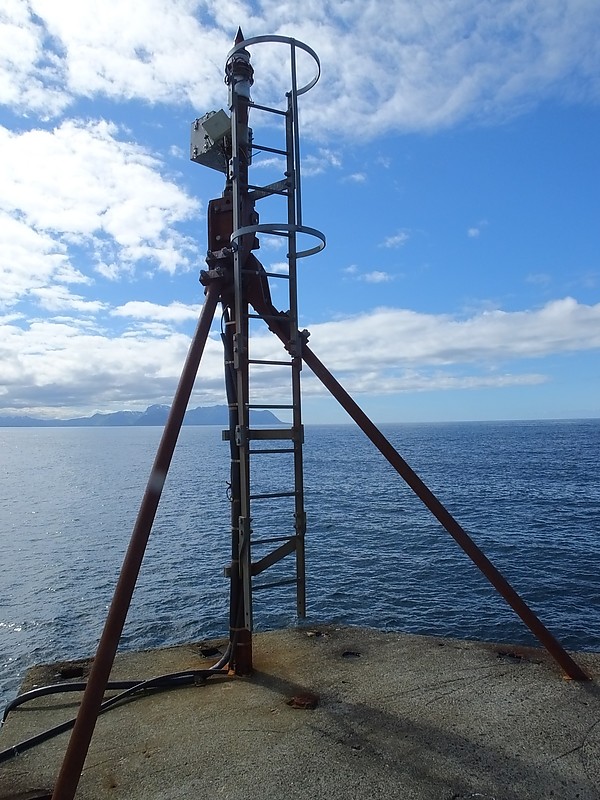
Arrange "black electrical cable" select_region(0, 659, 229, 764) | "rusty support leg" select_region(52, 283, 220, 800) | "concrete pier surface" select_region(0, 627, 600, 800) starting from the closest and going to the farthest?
"rusty support leg" select_region(52, 283, 220, 800), "concrete pier surface" select_region(0, 627, 600, 800), "black electrical cable" select_region(0, 659, 229, 764)

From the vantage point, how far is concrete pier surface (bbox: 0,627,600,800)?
6281 mm

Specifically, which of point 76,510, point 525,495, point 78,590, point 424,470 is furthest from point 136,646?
point 424,470

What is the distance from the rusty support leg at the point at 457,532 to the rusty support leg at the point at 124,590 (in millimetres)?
1959

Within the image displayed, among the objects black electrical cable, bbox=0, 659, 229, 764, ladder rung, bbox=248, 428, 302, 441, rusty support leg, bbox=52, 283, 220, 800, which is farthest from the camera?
ladder rung, bbox=248, 428, 302, 441

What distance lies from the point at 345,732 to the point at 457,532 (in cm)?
325

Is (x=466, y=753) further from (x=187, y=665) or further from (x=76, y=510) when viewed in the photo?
(x=76, y=510)

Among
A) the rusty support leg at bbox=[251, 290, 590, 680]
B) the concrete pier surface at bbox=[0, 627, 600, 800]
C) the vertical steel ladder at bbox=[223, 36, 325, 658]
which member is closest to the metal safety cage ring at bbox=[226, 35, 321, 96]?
the vertical steel ladder at bbox=[223, 36, 325, 658]

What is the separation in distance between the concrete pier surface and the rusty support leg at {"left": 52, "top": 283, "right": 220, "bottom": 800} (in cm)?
85

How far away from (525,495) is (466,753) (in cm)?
4660

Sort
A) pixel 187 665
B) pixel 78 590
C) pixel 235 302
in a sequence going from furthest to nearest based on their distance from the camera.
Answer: pixel 78 590
pixel 187 665
pixel 235 302

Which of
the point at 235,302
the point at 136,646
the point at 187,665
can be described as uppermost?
the point at 235,302

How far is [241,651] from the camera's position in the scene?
9234 mm

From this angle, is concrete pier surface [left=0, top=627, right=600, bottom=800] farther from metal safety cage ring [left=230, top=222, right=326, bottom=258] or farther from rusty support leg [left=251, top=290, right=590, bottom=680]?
metal safety cage ring [left=230, top=222, right=326, bottom=258]

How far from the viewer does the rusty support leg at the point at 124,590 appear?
18.8 feet
